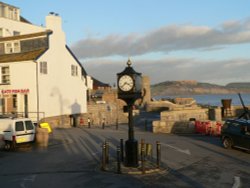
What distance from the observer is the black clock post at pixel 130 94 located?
48.0ft

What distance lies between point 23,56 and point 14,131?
48.4ft

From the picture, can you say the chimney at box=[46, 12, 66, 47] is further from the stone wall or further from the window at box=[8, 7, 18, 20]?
the window at box=[8, 7, 18, 20]

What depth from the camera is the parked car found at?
18.9 metres

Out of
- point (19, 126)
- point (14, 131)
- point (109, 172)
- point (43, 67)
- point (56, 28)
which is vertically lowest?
point (109, 172)

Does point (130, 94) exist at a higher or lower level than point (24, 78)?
lower

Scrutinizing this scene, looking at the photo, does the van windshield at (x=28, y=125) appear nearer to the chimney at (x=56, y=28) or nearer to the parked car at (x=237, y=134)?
the parked car at (x=237, y=134)

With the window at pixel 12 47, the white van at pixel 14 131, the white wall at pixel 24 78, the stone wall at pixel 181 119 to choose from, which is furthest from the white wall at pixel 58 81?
the white van at pixel 14 131

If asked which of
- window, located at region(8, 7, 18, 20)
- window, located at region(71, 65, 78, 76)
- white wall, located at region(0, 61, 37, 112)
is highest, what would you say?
window, located at region(8, 7, 18, 20)

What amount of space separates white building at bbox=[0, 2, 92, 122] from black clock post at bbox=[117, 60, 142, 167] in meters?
19.2

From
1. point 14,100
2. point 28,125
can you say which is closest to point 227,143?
point 28,125

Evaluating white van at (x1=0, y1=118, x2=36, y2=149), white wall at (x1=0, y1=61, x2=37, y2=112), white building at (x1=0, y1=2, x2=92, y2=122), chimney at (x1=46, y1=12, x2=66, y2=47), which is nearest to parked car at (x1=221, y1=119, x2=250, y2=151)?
white van at (x1=0, y1=118, x2=36, y2=149)

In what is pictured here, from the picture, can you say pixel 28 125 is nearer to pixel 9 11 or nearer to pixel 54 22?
pixel 54 22

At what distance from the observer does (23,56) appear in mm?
34219

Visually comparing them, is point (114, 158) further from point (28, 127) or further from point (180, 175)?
point (28, 127)
